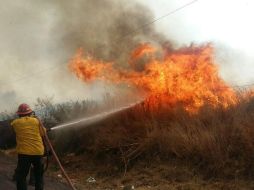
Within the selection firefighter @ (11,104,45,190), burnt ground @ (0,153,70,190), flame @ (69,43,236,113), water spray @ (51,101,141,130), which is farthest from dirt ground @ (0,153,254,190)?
flame @ (69,43,236,113)

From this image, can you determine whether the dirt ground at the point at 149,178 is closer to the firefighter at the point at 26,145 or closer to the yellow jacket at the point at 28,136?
the firefighter at the point at 26,145

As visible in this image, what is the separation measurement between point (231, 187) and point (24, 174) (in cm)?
450

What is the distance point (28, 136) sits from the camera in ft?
26.8

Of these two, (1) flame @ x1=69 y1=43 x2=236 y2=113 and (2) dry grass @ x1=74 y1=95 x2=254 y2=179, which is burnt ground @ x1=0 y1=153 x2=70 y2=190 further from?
(1) flame @ x1=69 y1=43 x2=236 y2=113

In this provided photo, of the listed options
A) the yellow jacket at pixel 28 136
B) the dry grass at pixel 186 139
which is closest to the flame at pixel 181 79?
the dry grass at pixel 186 139

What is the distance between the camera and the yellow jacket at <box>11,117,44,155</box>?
814 cm

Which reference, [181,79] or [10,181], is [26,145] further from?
[181,79]

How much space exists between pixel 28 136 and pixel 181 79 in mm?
6597

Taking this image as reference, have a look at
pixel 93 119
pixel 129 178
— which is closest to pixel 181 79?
pixel 93 119

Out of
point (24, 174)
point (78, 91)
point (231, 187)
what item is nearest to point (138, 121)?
point (231, 187)

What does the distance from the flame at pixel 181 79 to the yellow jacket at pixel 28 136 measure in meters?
5.49

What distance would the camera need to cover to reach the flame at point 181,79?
1316 cm

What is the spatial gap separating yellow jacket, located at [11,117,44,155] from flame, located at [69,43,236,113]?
549 centimetres

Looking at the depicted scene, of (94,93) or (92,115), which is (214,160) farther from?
(94,93)
